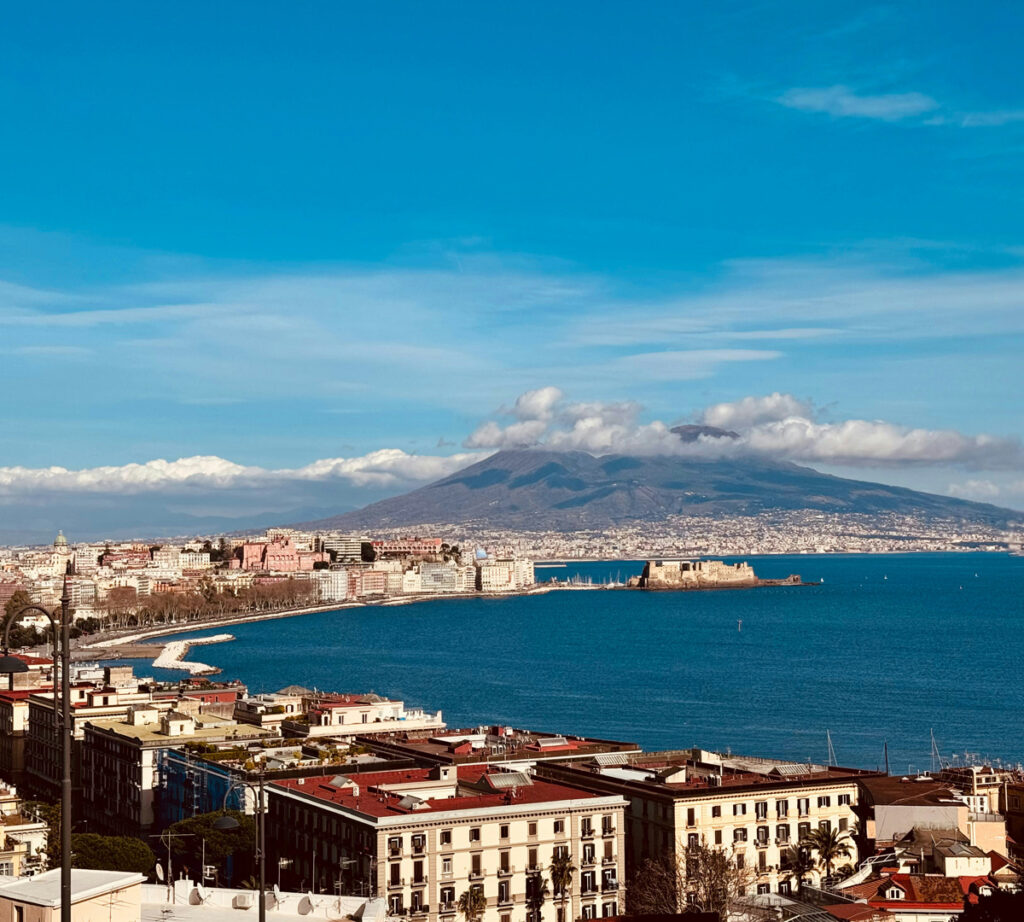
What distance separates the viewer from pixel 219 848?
23.0 m

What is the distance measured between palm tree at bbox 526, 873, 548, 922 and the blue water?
21.2m

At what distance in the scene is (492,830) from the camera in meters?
21.3

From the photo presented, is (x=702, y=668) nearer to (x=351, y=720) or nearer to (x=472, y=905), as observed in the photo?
(x=351, y=720)

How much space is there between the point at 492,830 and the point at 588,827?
1.73 m

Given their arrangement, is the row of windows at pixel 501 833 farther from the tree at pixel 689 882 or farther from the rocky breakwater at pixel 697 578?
the rocky breakwater at pixel 697 578


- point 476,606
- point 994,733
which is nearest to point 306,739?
point 994,733

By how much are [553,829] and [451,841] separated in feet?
5.74

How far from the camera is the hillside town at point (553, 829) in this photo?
20297 mm

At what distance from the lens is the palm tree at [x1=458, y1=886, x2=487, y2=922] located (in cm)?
2064

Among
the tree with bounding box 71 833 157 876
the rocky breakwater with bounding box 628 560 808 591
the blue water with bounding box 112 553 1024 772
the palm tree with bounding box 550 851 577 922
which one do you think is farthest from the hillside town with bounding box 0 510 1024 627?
the palm tree with bounding box 550 851 577 922

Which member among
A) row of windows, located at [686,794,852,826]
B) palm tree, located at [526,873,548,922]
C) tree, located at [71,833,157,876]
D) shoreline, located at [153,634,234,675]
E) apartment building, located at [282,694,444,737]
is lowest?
shoreline, located at [153,634,234,675]

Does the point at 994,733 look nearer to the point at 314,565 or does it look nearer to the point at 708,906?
the point at 708,906

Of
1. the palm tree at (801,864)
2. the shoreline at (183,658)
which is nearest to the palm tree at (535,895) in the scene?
the palm tree at (801,864)

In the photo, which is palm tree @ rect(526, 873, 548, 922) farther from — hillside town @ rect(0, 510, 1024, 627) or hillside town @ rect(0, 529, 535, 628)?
hillside town @ rect(0, 510, 1024, 627)
